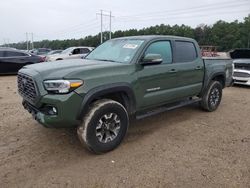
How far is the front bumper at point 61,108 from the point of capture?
123 inches

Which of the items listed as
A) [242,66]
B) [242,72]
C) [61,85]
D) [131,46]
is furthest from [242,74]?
[61,85]

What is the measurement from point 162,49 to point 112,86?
1520 millimetres

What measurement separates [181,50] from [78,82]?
2573 millimetres

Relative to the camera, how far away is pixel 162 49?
454cm

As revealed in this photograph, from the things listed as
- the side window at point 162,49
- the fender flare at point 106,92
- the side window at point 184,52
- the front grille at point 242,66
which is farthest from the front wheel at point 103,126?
the front grille at point 242,66

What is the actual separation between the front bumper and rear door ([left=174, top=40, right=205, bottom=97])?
2.29 meters

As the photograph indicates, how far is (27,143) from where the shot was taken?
3.98m

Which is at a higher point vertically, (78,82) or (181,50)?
(181,50)

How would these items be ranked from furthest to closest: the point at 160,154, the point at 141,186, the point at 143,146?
the point at 143,146, the point at 160,154, the point at 141,186

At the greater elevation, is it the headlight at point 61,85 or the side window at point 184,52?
the side window at point 184,52

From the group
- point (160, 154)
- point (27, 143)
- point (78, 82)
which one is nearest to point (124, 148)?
point (160, 154)

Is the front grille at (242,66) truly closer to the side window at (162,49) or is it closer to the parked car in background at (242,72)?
the parked car in background at (242,72)

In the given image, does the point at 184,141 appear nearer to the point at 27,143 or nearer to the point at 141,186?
the point at 141,186

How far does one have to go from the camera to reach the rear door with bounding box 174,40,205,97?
4.77 metres
